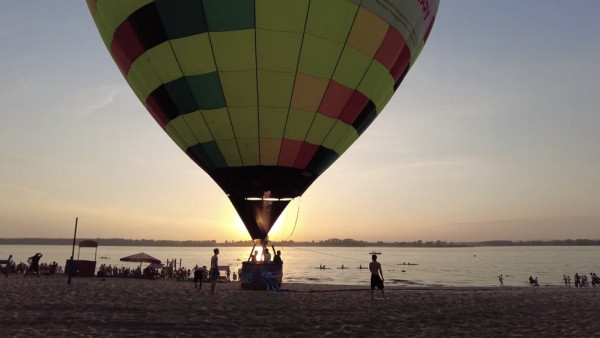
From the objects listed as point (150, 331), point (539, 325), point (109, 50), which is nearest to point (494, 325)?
point (539, 325)

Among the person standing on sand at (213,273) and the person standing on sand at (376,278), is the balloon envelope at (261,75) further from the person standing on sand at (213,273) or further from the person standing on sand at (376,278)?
the person standing on sand at (376,278)

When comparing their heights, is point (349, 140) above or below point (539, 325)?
above

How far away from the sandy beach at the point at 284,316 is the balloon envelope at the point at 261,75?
11.5 feet

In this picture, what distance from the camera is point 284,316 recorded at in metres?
8.49

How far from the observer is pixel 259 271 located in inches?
542

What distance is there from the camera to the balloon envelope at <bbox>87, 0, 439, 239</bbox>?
10.2 meters

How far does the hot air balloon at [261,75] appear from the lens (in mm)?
10195

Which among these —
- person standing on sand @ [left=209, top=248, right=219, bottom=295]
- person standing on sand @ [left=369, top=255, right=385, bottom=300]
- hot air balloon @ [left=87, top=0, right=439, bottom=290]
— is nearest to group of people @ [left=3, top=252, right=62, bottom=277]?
person standing on sand @ [left=209, top=248, right=219, bottom=295]

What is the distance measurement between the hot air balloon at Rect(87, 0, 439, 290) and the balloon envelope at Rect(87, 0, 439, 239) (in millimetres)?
28

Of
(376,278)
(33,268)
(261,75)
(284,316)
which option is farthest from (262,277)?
(33,268)

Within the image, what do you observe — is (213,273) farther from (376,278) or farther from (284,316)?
(284,316)

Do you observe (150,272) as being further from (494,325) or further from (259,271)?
(494,325)

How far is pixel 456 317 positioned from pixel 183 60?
8748mm

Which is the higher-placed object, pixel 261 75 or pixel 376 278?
pixel 261 75
